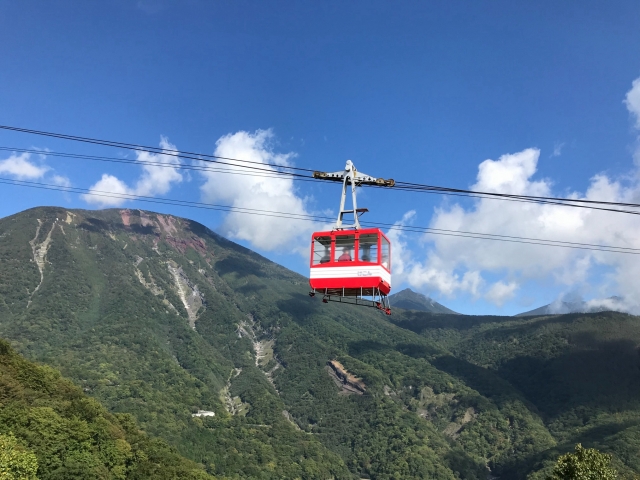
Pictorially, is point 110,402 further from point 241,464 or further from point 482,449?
point 482,449

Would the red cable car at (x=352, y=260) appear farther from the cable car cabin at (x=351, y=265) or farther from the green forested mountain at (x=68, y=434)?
the green forested mountain at (x=68, y=434)

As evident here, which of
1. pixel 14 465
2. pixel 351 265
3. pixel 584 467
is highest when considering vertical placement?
pixel 351 265

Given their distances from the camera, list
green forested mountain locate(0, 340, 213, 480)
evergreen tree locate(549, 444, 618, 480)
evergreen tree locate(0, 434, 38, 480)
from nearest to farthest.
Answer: evergreen tree locate(0, 434, 38, 480) → evergreen tree locate(549, 444, 618, 480) → green forested mountain locate(0, 340, 213, 480)

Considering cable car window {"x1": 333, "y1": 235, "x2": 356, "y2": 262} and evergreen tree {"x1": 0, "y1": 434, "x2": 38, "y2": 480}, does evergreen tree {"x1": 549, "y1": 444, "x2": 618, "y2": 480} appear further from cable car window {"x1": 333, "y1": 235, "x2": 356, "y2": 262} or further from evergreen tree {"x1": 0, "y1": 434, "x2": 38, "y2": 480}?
evergreen tree {"x1": 0, "y1": 434, "x2": 38, "y2": 480}

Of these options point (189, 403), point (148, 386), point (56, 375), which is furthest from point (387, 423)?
point (56, 375)

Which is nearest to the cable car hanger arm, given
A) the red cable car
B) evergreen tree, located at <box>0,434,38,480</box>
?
the red cable car

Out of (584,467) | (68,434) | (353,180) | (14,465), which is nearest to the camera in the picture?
(353,180)

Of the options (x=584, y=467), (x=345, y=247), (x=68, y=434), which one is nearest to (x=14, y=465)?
(x=68, y=434)

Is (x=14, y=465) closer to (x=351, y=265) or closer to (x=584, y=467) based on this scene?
(x=351, y=265)
